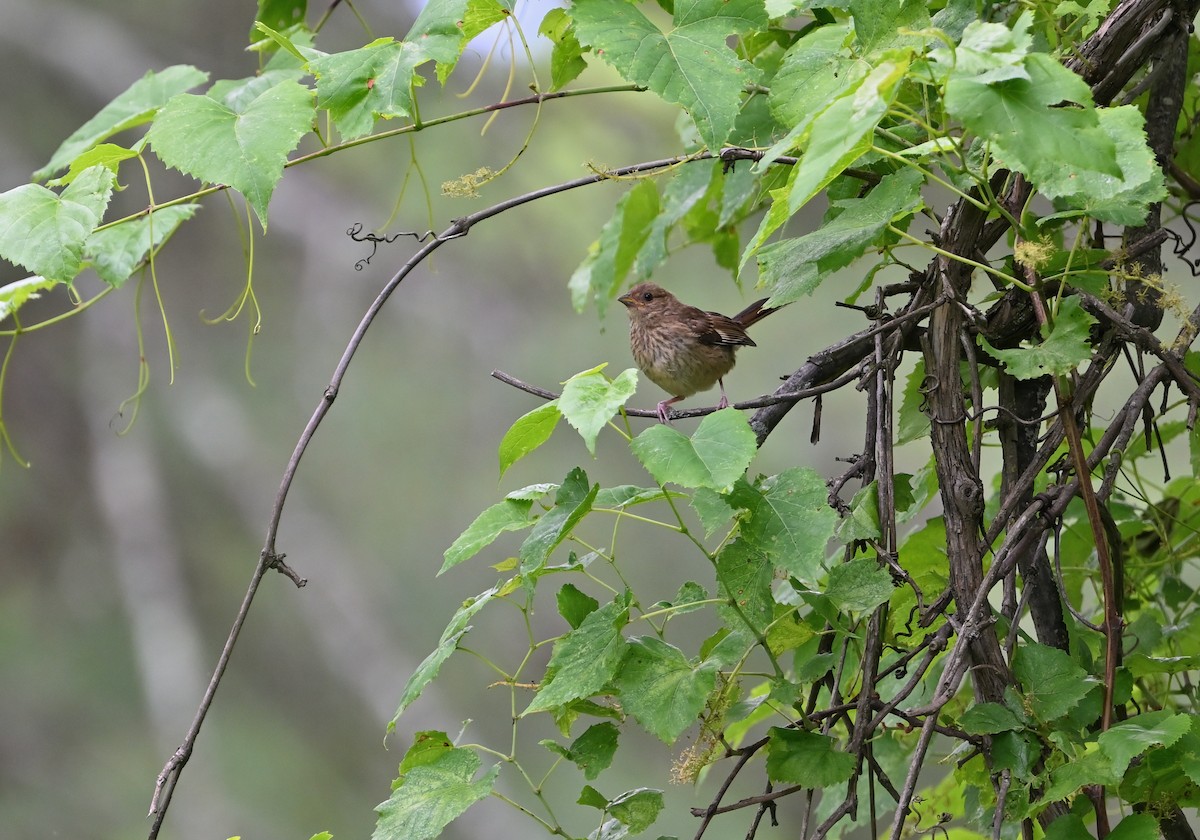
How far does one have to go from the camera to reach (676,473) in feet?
3.16

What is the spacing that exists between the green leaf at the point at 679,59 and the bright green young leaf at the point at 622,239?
60 cm

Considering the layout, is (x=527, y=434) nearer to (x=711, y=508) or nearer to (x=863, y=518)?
(x=711, y=508)

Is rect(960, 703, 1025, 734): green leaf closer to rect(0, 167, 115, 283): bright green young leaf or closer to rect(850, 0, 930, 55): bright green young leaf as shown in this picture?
rect(850, 0, 930, 55): bright green young leaf

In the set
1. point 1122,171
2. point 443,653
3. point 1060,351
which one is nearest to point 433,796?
point 443,653

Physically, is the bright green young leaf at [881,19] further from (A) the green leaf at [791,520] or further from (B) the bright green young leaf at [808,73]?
(A) the green leaf at [791,520]

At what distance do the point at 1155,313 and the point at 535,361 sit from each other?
150 inches

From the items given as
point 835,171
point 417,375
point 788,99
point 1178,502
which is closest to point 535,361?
point 417,375

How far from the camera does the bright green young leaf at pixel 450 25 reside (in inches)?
49.2

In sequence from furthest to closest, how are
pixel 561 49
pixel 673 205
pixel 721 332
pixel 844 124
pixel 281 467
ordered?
pixel 281 467 < pixel 721 332 < pixel 673 205 < pixel 561 49 < pixel 844 124

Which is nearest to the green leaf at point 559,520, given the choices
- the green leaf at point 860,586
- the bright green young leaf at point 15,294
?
the green leaf at point 860,586

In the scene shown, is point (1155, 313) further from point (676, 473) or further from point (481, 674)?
point (481, 674)

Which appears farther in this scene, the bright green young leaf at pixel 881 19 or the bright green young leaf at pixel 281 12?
the bright green young leaf at pixel 281 12

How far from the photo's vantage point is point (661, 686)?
110cm

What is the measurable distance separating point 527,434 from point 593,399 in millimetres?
138
